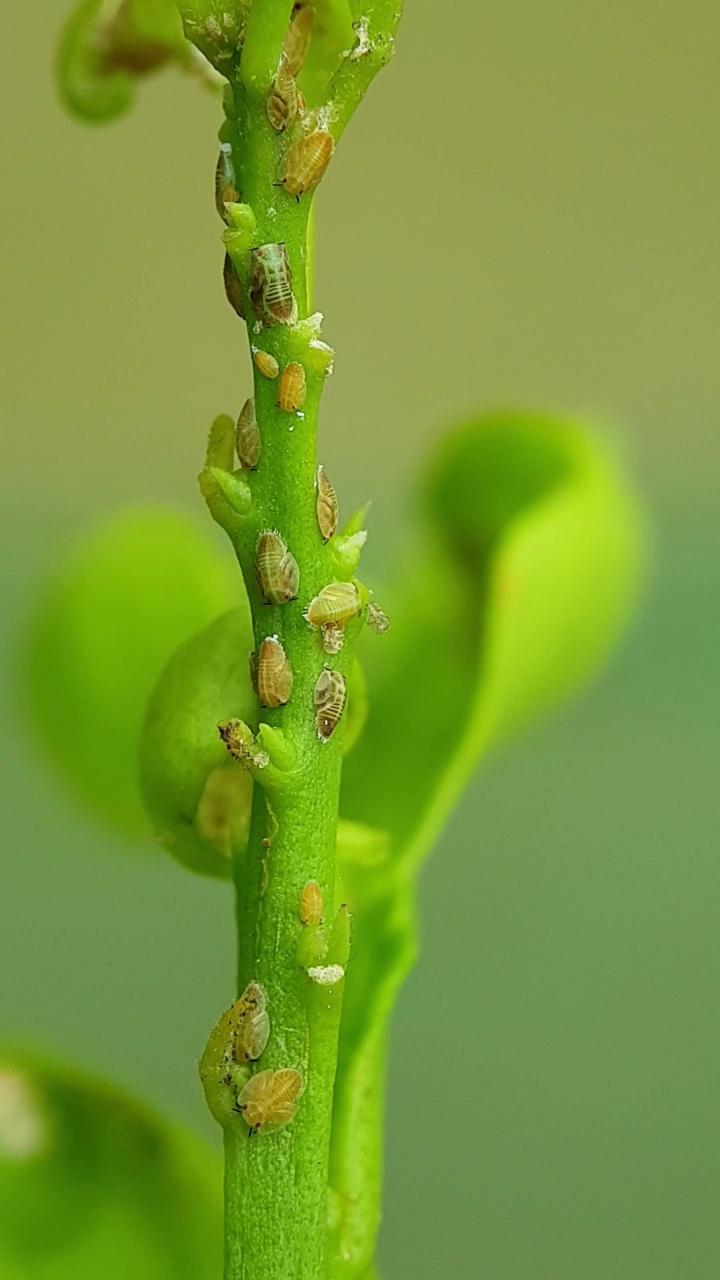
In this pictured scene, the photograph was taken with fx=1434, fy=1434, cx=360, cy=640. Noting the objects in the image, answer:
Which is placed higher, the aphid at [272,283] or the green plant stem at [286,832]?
the aphid at [272,283]

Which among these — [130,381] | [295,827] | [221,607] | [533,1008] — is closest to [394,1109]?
[533,1008]

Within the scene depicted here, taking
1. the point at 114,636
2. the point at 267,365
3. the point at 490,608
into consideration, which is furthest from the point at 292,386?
the point at 114,636

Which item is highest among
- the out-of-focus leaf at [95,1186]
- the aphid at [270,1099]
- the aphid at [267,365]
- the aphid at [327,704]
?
the aphid at [267,365]

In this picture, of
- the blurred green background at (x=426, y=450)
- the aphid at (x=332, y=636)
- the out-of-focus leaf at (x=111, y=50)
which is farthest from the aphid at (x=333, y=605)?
the blurred green background at (x=426, y=450)

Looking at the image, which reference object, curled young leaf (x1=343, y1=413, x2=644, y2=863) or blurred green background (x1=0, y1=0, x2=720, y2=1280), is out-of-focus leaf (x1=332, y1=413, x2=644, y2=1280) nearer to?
curled young leaf (x1=343, y1=413, x2=644, y2=863)

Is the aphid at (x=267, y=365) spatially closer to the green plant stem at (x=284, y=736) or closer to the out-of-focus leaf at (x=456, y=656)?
the green plant stem at (x=284, y=736)

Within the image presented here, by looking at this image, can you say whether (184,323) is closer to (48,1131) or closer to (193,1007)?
(193,1007)
